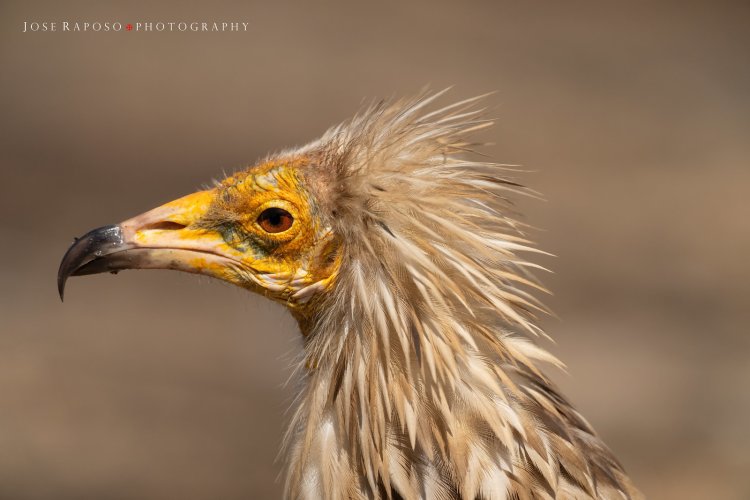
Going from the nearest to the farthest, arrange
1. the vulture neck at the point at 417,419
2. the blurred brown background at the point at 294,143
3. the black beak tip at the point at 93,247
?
the vulture neck at the point at 417,419
the black beak tip at the point at 93,247
the blurred brown background at the point at 294,143

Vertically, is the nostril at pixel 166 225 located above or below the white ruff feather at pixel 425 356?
above

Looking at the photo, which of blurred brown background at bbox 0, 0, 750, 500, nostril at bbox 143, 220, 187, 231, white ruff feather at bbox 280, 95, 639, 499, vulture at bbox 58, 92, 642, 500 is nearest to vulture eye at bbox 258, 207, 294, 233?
vulture at bbox 58, 92, 642, 500

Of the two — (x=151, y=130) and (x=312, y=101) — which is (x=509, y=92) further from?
(x=151, y=130)

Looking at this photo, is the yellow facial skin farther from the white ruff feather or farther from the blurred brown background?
the blurred brown background

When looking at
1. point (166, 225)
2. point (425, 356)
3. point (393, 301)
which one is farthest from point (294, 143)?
point (425, 356)

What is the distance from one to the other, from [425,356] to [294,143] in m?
7.43

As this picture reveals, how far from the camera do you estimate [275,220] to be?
111 inches

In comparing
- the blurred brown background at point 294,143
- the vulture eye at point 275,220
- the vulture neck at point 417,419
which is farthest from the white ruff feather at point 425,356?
the blurred brown background at point 294,143

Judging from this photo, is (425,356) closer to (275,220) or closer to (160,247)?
(275,220)

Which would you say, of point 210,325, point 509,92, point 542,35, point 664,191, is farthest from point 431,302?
point 542,35

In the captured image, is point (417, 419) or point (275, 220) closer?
point (417, 419)

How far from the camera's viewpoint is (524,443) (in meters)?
2.44

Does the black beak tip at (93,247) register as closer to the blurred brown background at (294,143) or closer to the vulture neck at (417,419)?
the blurred brown background at (294,143)

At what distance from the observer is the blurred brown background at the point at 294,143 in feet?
22.3
